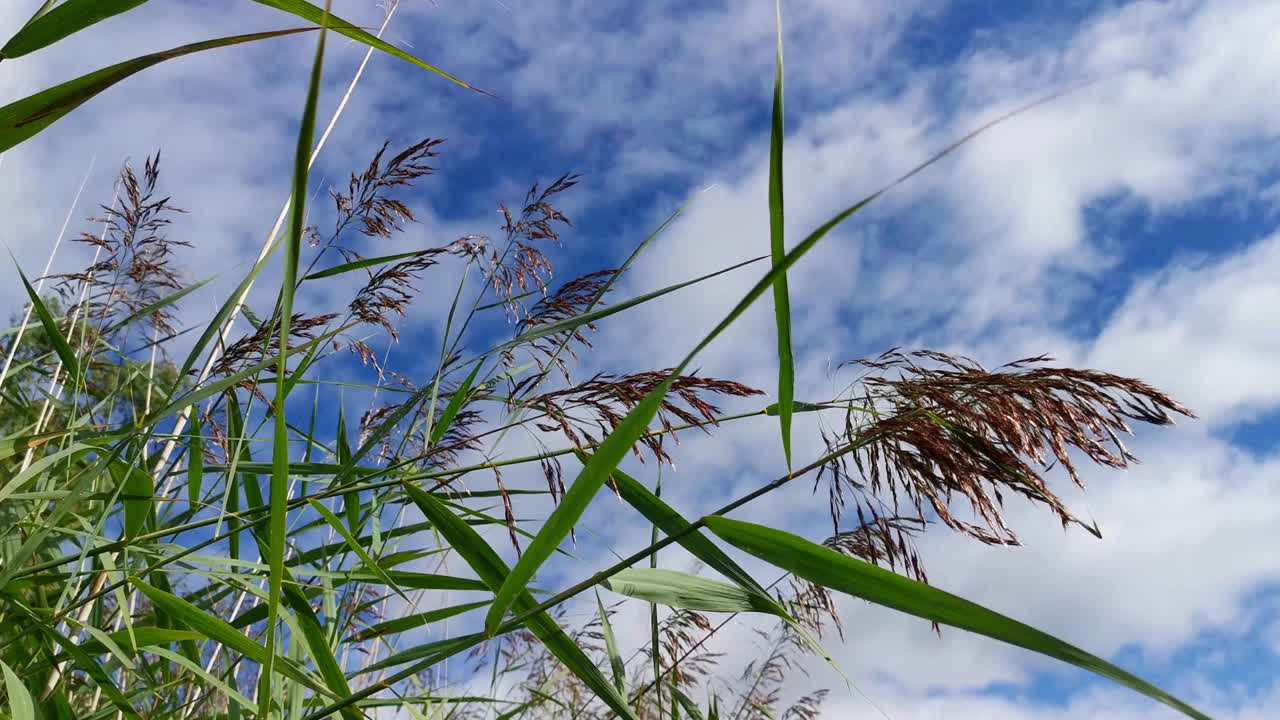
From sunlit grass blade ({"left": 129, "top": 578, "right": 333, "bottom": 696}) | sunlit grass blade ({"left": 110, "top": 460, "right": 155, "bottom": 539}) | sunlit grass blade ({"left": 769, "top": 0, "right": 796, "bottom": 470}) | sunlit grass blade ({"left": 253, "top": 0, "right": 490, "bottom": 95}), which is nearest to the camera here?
sunlit grass blade ({"left": 769, "top": 0, "right": 796, "bottom": 470})

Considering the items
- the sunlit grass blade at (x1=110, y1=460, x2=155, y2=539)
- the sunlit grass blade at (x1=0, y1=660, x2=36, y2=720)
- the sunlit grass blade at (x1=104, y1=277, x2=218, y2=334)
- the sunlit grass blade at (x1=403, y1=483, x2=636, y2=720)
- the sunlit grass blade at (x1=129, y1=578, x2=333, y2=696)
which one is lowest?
the sunlit grass blade at (x1=0, y1=660, x2=36, y2=720)

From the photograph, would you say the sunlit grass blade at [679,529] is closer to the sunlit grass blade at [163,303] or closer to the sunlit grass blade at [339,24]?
Result: the sunlit grass blade at [339,24]

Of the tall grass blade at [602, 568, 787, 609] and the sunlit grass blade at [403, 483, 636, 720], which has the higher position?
the tall grass blade at [602, 568, 787, 609]

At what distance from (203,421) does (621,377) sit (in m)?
0.89

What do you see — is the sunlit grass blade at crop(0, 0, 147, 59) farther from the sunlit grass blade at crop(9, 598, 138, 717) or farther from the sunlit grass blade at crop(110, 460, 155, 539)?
the sunlit grass blade at crop(9, 598, 138, 717)

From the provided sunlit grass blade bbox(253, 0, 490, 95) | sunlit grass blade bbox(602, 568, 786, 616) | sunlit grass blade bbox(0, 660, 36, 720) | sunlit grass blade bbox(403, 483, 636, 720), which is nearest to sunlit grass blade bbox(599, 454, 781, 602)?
sunlit grass blade bbox(602, 568, 786, 616)

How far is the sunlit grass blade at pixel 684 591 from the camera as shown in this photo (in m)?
1.03

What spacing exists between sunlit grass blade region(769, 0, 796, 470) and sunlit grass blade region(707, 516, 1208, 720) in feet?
0.28

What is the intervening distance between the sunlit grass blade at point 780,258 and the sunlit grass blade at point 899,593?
0.08 metres

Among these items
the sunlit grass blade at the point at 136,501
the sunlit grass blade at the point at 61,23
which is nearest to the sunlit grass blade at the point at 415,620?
the sunlit grass blade at the point at 136,501

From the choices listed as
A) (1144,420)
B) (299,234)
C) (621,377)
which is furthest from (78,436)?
(1144,420)

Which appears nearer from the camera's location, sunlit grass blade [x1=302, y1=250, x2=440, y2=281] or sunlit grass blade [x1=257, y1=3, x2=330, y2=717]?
sunlit grass blade [x1=257, y1=3, x2=330, y2=717]

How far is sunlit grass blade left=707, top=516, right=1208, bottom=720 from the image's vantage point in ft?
2.20

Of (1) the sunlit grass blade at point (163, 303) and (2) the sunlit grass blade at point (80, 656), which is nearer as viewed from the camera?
(2) the sunlit grass blade at point (80, 656)
